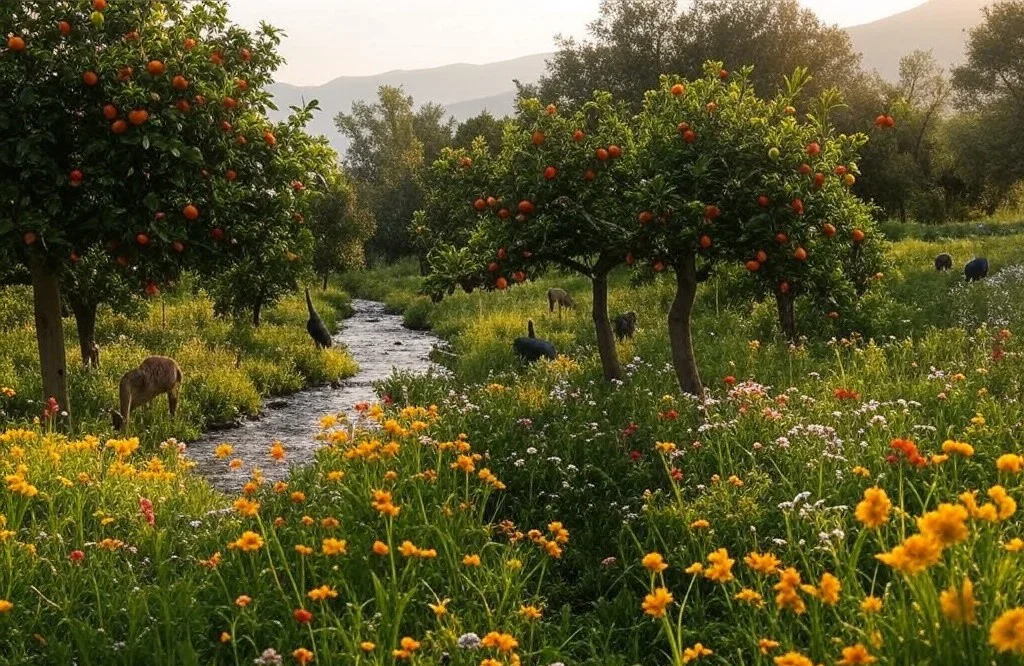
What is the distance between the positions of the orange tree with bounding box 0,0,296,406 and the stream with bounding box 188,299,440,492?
9.95 ft

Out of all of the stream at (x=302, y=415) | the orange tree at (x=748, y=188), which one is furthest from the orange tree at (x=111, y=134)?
the orange tree at (x=748, y=188)

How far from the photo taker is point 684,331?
10.4 m

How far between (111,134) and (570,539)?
6999 mm

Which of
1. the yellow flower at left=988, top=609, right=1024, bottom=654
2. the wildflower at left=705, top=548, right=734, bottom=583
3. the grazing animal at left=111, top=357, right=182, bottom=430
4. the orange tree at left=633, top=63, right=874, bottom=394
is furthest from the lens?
the grazing animal at left=111, top=357, right=182, bottom=430

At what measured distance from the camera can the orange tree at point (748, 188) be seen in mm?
8977

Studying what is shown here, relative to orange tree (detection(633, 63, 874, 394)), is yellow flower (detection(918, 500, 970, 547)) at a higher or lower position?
A: lower

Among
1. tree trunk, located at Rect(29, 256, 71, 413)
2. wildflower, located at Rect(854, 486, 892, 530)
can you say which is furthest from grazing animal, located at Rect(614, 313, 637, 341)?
wildflower, located at Rect(854, 486, 892, 530)

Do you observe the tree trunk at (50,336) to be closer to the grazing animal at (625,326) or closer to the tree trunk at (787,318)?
the grazing animal at (625,326)

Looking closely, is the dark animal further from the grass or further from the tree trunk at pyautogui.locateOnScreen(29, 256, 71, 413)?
the tree trunk at pyautogui.locateOnScreen(29, 256, 71, 413)

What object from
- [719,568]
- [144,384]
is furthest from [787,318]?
[719,568]

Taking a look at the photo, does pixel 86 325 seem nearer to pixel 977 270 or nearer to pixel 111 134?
pixel 111 134

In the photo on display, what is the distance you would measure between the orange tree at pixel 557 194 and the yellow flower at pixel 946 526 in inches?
291

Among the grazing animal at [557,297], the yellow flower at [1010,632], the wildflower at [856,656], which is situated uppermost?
the yellow flower at [1010,632]

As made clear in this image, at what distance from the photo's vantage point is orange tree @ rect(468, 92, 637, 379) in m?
9.97
